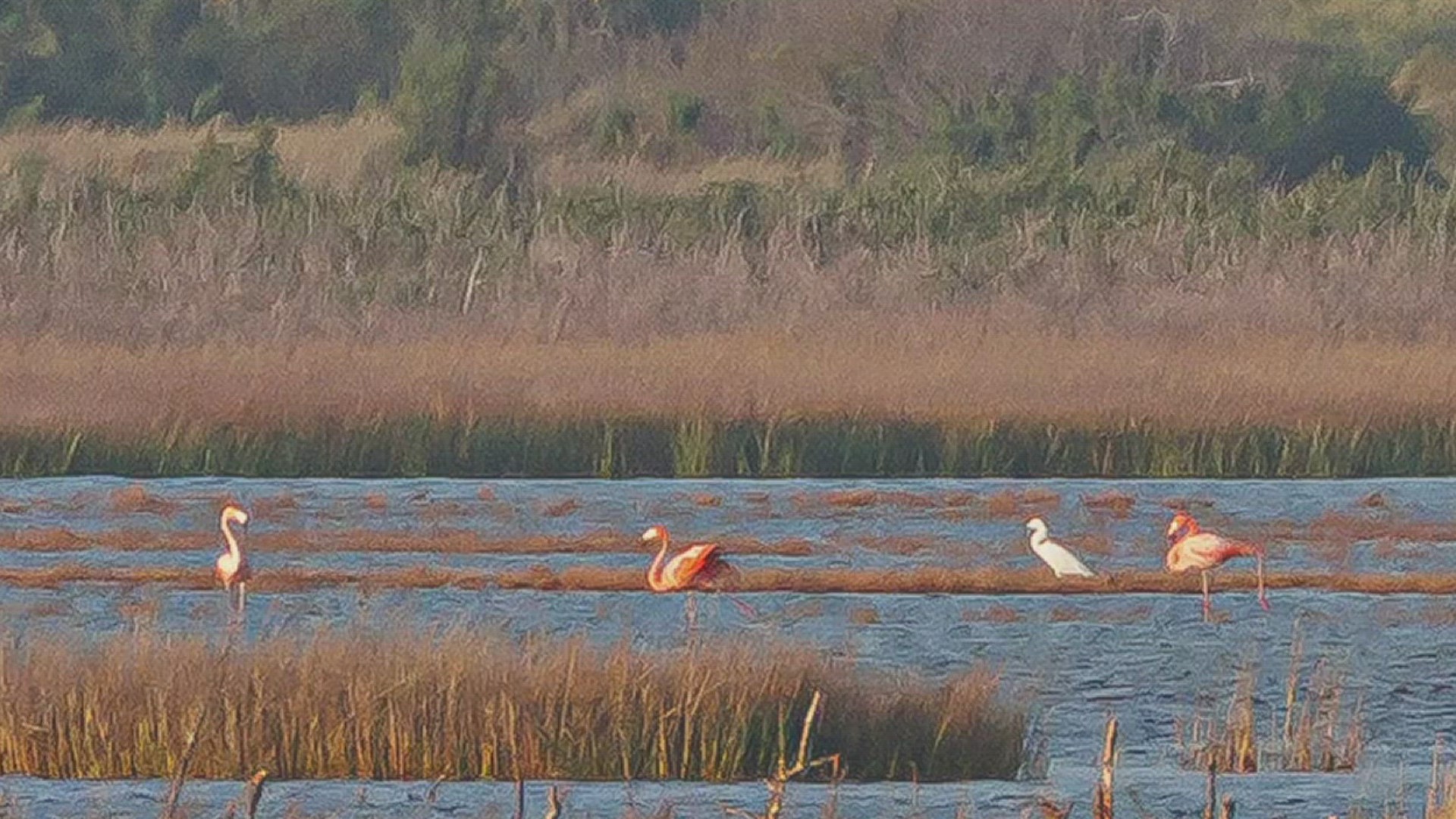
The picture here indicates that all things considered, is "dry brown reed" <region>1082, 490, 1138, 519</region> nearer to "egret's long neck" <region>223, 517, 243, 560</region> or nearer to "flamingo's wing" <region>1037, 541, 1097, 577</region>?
"flamingo's wing" <region>1037, 541, 1097, 577</region>

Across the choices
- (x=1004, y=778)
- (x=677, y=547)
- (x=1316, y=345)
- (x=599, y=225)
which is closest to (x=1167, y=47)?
(x=599, y=225)

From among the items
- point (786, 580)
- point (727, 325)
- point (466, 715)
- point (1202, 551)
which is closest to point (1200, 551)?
point (1202, 551)

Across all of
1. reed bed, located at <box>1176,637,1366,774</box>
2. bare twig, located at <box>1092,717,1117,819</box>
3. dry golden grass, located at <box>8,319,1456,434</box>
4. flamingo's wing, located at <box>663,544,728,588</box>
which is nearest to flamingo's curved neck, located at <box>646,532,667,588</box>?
flamingo's wing, located at <box>663,544,728,588</box>

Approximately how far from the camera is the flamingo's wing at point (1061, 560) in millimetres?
13922

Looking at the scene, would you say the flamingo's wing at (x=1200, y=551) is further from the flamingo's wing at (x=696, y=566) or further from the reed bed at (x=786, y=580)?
the flamingo's wing at (x=696, y=566)

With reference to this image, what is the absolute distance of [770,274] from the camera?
22.3m

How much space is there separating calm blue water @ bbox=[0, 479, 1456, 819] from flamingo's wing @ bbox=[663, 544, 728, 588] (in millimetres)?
188

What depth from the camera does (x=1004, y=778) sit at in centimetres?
909

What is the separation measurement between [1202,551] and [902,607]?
1.16m

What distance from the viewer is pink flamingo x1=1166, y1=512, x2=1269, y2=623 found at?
13.3m

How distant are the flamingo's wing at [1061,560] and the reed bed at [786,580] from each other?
0.14m

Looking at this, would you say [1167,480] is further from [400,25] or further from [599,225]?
[400,25]

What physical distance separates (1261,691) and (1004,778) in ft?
8.25

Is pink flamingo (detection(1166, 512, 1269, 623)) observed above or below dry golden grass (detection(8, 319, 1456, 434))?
above
